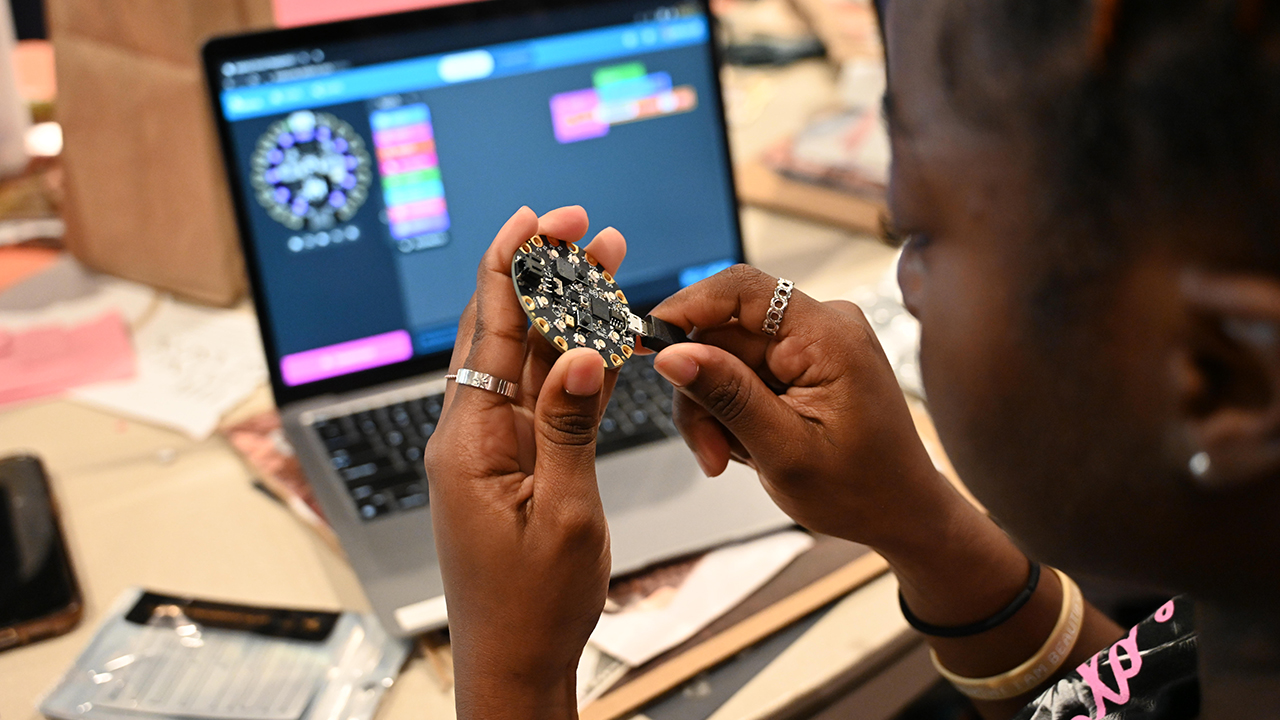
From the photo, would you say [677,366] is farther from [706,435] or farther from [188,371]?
[188,371]

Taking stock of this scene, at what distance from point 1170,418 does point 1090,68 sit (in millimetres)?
124

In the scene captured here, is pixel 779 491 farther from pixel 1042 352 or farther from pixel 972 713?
pixel 972 713

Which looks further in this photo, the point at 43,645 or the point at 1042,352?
the point at 43,645

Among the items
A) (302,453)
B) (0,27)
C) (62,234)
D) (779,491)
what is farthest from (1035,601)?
(0,27)

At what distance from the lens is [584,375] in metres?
0.47

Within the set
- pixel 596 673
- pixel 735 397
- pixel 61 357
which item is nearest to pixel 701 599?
pixel 596 673

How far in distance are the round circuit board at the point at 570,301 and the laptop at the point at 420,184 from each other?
0.27 meters

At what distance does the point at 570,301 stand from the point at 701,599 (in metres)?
0.28

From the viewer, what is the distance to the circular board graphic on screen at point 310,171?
857 millimetres

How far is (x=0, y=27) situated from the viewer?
1183mm

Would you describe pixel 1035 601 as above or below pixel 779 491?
below

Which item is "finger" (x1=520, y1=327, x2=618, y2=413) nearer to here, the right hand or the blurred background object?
the right hand

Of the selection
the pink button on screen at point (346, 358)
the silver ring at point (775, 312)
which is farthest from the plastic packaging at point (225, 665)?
the silver ring at point (775, 312)

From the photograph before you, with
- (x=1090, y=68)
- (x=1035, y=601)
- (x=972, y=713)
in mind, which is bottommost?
(x=972, y=713)
